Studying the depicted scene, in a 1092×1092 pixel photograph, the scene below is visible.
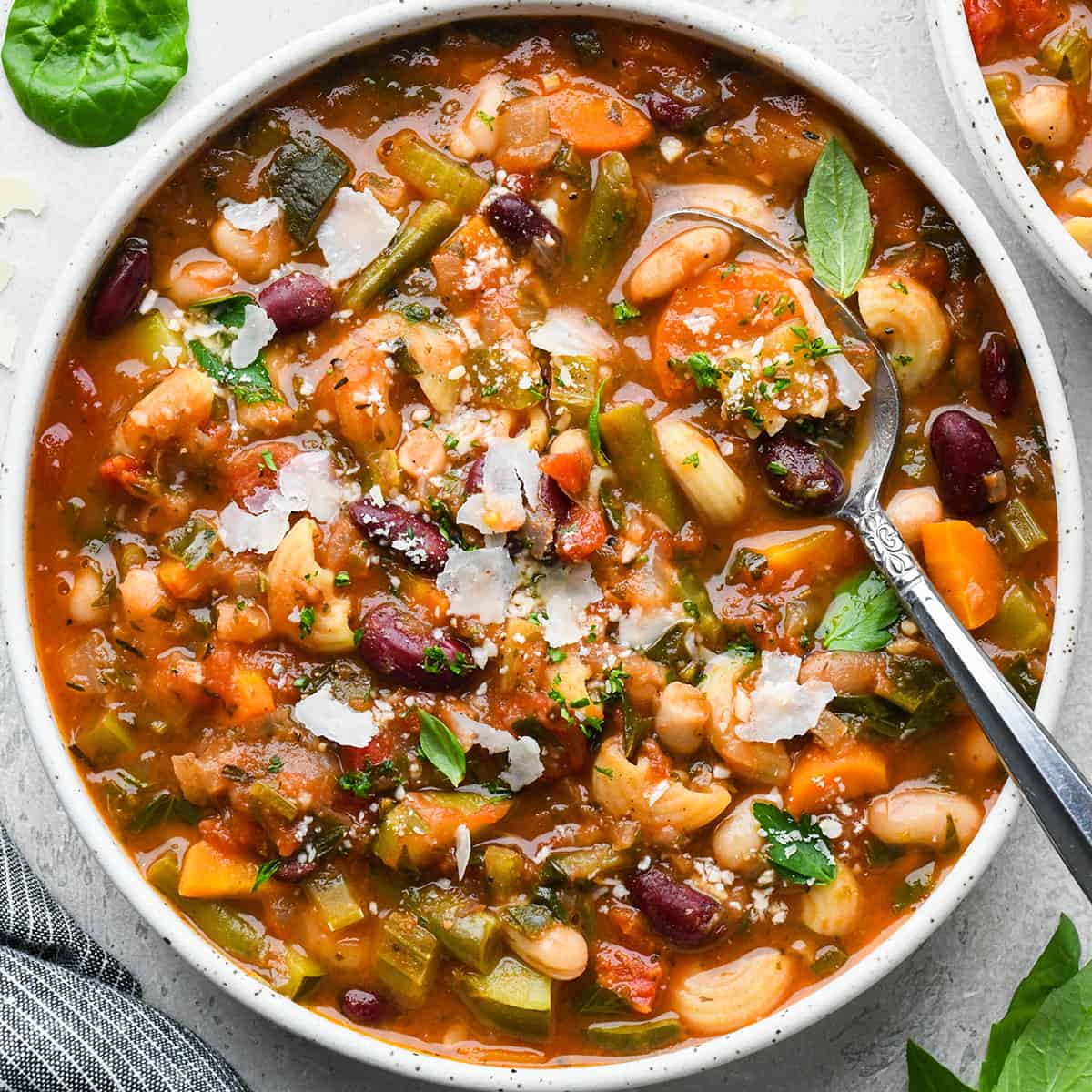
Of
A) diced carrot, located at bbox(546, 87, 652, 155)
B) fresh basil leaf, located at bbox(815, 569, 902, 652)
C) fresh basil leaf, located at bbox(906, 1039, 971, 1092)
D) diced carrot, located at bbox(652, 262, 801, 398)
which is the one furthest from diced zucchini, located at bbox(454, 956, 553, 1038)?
diced carrot, located at bbox(546, 87, 652, 155)

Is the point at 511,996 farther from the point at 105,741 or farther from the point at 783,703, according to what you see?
the point at 105,741

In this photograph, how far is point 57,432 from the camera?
135 inches

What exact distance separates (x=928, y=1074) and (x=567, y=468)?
1.68 meters

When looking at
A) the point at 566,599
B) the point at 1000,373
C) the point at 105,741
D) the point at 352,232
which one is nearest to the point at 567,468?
the point at 566,599

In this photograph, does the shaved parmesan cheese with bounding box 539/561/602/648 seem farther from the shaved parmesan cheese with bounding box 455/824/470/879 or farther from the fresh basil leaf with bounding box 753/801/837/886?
the fresh basil leaf with bounding box 753/801/837/886

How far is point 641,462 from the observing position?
3.36m

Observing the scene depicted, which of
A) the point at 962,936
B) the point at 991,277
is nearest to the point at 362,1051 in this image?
the point at 962,936

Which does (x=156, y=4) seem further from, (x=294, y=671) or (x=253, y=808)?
(x=253, y=808)

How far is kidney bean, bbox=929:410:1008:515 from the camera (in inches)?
130

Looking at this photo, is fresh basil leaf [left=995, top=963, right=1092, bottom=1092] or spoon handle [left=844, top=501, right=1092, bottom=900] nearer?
spoon handle [left=844, top=501, right=1092, bottom=900]

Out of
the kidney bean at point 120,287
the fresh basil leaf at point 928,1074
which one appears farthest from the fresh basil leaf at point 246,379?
the fresh basil leaf at point 928,1074

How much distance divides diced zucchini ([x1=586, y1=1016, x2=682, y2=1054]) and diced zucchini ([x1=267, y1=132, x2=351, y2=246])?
195 centimetres

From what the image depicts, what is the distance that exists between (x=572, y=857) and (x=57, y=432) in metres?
1.55

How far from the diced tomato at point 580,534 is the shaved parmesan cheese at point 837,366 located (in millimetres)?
612
